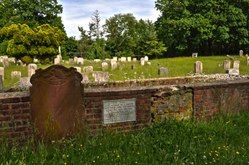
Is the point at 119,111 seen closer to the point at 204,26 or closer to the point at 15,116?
the point at 15,116

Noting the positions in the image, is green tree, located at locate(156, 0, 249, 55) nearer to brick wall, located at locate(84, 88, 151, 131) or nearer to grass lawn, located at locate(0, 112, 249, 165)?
brick wall, located at locate(84, 88, 151, 131)

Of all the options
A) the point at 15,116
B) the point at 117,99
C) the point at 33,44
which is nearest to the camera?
the point at 15,116

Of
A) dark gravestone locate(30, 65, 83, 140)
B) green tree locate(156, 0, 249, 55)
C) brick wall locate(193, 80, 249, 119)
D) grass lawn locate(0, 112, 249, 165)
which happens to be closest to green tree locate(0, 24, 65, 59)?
green tree locate(156, 0, 249, 55)

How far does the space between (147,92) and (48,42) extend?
1453 inches

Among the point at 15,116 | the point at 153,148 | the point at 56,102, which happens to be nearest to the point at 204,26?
the point at 56,102

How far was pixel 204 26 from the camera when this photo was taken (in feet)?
195

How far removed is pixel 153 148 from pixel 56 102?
5.76 feet

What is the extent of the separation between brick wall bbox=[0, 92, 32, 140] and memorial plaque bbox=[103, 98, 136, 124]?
4.51ft

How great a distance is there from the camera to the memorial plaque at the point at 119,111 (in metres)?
7.74

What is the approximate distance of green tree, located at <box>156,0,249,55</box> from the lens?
196 feet

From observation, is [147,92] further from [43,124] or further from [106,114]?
[43,124]

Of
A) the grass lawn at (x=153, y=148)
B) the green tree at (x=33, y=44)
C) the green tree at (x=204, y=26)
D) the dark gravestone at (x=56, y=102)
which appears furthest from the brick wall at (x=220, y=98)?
the green tree at (x=204, y=26)

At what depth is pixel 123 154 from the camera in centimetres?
652

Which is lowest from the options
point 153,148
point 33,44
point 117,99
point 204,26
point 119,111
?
point 153,148
